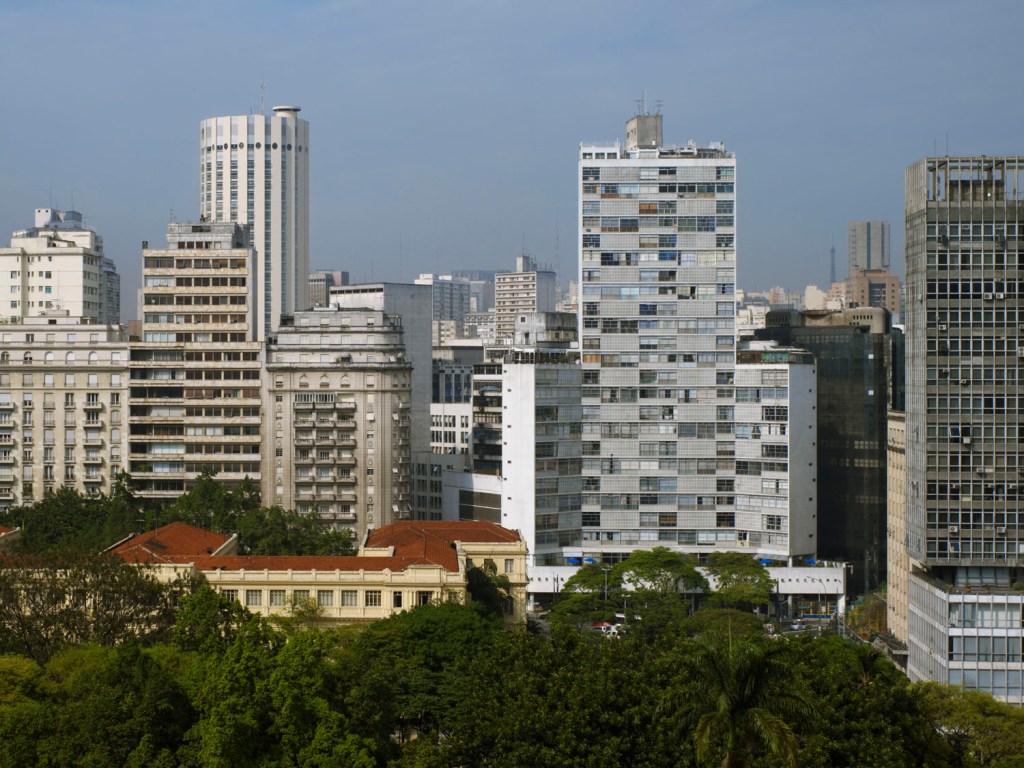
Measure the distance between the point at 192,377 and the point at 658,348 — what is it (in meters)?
42.9

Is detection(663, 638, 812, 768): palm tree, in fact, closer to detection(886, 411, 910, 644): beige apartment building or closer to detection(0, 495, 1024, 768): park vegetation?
detection(0, 495, 1024, 768): park vegetation

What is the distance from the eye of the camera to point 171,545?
105 meters

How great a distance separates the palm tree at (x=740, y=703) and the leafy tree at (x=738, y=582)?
7839 cm

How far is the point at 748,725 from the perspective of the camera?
158ft

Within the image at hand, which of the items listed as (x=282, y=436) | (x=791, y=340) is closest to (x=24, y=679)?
(x=282, y=436)

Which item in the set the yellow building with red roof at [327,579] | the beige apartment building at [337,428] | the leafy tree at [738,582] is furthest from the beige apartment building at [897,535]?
the beige apartment building at [337,428]

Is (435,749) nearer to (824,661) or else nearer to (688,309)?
(824,661)

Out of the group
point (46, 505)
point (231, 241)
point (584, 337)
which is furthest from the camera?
point (231, 241)

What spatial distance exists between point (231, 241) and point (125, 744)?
298 ft

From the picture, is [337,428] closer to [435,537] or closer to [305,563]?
[435,537]

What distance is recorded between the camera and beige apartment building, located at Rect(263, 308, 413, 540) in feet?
466

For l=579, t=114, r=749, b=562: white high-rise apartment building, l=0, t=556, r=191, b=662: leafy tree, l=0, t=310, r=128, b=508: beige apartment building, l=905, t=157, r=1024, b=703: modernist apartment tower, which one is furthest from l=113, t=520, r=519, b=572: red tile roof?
l=0, t=310, r=128, b=508: beige apartment building

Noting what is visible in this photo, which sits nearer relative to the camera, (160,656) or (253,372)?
(160,656)


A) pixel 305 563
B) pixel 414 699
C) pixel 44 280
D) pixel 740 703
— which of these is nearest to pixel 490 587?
pixel 305 563
